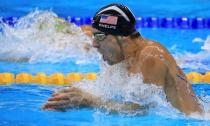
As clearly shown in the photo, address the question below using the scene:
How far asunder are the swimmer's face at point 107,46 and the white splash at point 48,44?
7.00ft

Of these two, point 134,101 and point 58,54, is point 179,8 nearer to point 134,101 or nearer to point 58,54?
point 58,54

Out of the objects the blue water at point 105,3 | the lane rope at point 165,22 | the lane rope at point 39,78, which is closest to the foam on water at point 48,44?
the lane rope at point 39,78

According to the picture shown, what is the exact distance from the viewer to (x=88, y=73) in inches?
190

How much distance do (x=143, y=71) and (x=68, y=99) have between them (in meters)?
0.44

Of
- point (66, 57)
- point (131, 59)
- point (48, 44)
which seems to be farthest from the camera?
point (48, 44)

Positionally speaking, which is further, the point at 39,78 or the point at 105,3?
the point at 105,3

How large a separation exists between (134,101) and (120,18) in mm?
490

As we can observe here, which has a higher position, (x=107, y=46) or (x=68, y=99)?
(x=107, y=46)

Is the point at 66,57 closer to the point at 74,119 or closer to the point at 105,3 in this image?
the point at 74,119

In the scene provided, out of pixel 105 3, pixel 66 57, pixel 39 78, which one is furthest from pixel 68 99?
pixel 105 3

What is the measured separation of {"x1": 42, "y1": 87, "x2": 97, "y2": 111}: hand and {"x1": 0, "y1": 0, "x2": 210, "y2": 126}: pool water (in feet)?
0.45

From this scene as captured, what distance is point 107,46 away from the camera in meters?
2.91

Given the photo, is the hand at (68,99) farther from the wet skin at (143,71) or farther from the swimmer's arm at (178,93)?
the swimmer's arm at (178,93)

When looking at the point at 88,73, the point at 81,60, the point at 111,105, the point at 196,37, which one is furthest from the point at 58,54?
the point at 111,105
